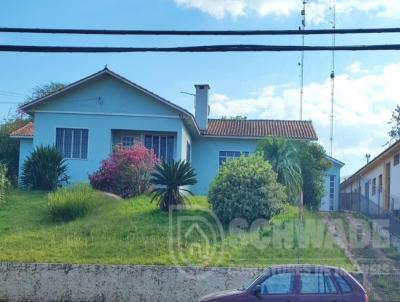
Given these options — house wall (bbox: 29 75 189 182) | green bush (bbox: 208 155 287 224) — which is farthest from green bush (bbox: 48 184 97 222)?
house wall (bbox: 29 75 189 182)

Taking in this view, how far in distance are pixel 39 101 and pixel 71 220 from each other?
31.7 feet

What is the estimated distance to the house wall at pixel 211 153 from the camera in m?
36.1

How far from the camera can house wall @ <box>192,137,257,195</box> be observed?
36.1 m

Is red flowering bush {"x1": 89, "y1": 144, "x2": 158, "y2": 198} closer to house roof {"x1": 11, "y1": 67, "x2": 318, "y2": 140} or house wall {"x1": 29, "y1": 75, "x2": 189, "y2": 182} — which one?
house wall {"x1": 29, "y1": 75, "x2": 189, "y2": 182}

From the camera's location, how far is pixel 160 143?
32.4 metres

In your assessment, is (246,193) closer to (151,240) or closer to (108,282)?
(151,240)

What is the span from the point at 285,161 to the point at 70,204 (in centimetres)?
986

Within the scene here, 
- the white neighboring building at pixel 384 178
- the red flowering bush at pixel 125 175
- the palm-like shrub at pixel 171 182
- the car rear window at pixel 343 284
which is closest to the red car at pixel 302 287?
the car rear window at pixel 343 284

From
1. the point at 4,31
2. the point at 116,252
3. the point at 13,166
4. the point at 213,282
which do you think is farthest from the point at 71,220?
the point at 13,166

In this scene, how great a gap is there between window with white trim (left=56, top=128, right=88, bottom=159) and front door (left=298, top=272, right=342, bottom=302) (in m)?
19.6

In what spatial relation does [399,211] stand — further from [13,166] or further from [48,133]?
[13,166]

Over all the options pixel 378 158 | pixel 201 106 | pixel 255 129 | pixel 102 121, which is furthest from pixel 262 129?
pixel 102 121

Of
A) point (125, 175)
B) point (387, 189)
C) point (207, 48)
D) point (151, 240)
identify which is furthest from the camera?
point (387, 189)

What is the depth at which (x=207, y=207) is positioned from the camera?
A: 970 inches
